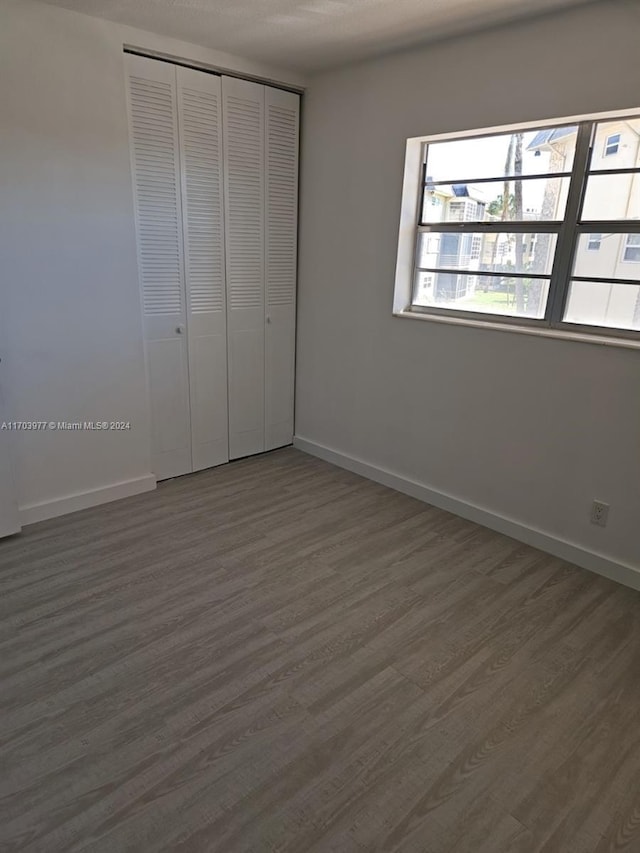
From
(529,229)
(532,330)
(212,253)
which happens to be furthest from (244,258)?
(532,330)

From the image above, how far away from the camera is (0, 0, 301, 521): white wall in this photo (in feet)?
8.23

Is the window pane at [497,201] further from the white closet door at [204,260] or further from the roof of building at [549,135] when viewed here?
the white closet door at [204,260]

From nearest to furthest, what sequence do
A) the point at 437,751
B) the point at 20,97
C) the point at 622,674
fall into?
the point at 437,751
the point at 622,674
the point at 20,97

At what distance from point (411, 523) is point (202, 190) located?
233 centimetres

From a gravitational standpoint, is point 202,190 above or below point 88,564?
above

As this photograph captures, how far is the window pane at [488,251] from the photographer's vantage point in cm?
269

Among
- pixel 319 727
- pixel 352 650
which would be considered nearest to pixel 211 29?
pixel 352 650

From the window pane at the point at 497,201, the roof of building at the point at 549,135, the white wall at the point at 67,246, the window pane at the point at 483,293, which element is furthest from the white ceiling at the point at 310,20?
the window pane at the point at 483,293

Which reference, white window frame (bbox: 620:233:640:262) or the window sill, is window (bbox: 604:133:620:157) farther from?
the window sill

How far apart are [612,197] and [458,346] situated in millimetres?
985

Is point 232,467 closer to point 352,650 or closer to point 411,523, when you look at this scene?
point 411,523

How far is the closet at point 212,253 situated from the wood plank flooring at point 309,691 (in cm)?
86

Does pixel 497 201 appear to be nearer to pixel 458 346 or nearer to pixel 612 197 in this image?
pixel 612 197

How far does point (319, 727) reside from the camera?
173cm
